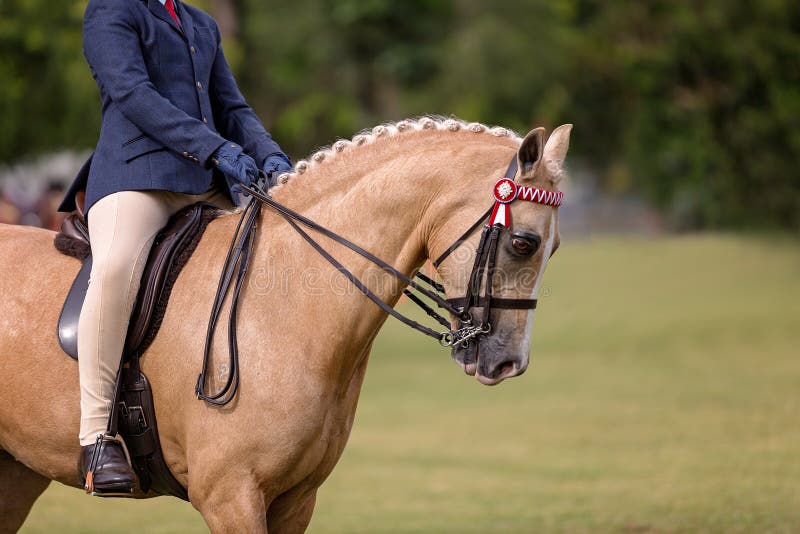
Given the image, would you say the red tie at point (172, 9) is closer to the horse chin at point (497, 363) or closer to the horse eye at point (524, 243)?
the horse eye at point (524, 243)

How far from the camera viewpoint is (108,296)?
449 centimetres

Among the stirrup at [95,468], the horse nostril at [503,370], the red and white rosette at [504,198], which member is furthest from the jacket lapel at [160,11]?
the horse nostril at [503,370]

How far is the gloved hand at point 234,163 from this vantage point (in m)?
4.53

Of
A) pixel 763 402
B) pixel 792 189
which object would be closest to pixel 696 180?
pixel 792 189

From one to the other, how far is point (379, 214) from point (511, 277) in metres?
0.66

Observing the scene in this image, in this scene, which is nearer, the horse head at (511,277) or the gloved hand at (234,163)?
the horse head at (511,277)

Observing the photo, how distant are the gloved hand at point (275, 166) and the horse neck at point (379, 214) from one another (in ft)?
0.99

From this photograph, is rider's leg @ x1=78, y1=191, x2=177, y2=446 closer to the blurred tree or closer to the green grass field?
the green grass field

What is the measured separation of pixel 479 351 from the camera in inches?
167

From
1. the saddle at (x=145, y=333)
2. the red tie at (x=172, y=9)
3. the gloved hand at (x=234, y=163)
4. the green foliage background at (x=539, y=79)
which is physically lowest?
the saddle at (x=145, y=333)

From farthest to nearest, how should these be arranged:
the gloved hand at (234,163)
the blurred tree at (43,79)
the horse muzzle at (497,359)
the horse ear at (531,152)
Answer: the blurred tree at (43,79), the gloved hand at (234,163), the horse muzzle at (497,359), the horse ear at (531,152)

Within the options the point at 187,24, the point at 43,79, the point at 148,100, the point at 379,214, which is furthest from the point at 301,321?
the point at 43,79

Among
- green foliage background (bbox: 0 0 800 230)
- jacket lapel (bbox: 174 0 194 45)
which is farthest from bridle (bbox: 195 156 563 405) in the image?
green foliage background (bbox: 0 0 800 230)

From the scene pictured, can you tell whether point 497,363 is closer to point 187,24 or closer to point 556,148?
point 556,148
